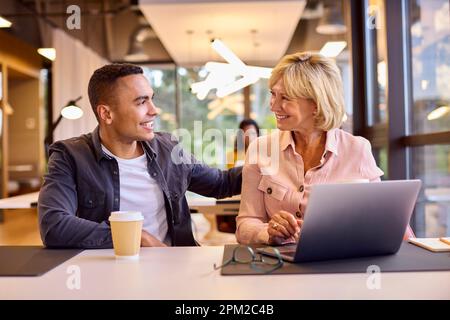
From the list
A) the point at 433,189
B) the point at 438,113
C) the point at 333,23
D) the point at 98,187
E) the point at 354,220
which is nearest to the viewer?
the point at 354,220

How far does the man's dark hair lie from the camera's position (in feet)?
6.90

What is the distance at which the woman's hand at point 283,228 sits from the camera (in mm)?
1593

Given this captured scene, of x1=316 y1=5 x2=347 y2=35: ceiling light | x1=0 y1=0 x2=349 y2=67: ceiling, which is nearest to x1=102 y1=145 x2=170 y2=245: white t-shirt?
x1=0 y1=0 x2=349 y2=67: ceiling

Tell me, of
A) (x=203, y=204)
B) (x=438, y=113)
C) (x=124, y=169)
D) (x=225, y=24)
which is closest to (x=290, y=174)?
(x=124, y=169)

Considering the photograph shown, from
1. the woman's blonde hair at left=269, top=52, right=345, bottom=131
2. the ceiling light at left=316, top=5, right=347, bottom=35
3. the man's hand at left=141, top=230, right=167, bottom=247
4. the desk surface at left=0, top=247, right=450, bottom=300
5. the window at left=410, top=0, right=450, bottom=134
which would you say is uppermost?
the ceiling light at left=316, top=5, right=347, bottom=35

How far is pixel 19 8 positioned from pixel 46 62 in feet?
5.57

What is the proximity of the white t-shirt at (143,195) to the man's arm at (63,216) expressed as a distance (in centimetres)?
18

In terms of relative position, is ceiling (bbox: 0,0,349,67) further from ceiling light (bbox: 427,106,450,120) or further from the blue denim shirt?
the blue denim shirt

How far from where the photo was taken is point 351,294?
1073 millimetres

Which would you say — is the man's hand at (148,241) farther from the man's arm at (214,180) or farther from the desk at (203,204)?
the desk at (203,204)

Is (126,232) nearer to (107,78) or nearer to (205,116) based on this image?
(107,78)

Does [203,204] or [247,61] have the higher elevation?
[247,61]

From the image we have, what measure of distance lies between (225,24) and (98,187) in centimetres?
542

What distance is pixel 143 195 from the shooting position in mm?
2025
